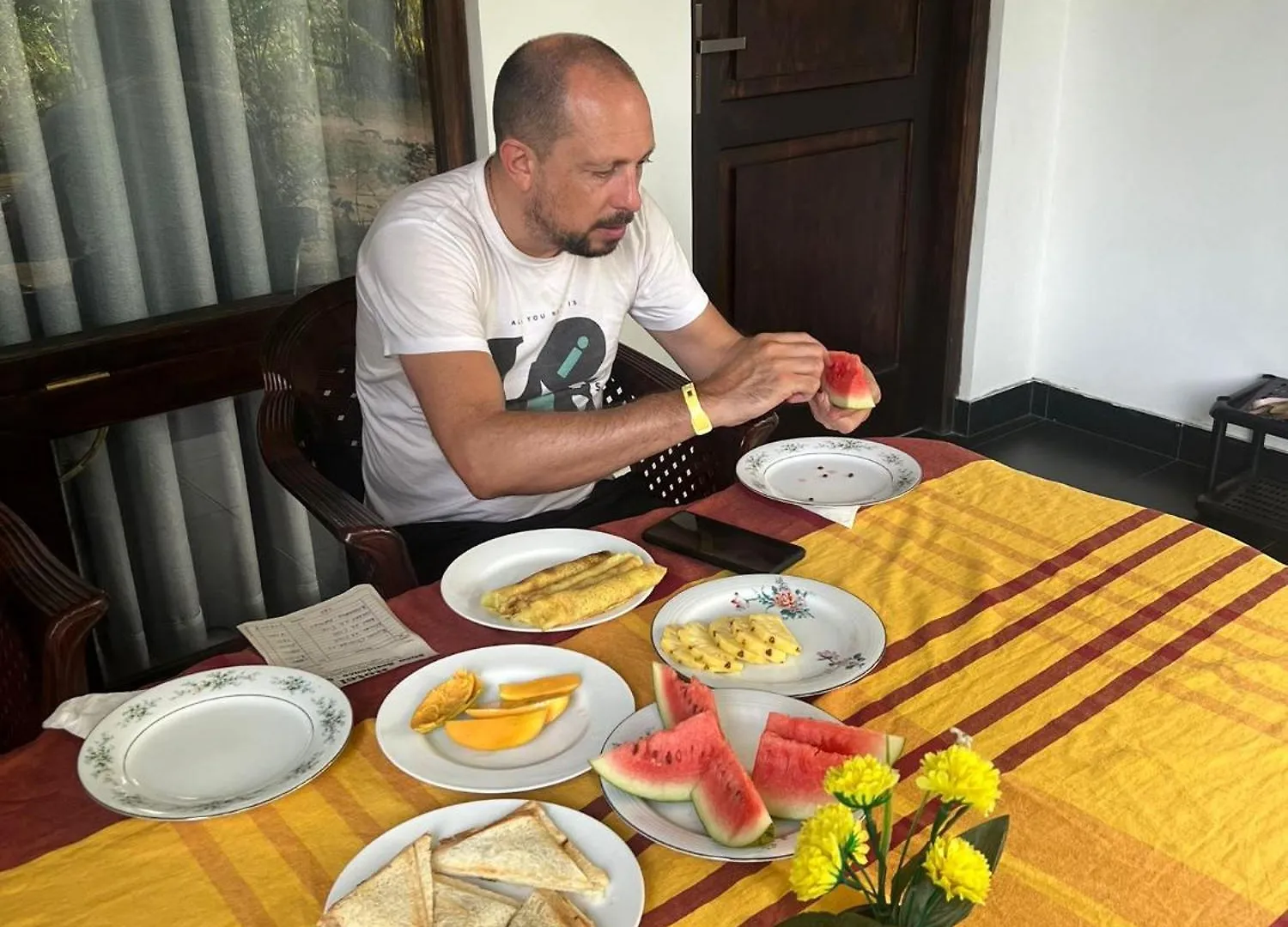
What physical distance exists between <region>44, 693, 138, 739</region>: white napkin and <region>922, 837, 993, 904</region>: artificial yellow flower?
0.96 m

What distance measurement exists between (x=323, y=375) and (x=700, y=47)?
1.64 metres

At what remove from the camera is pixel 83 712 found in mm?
1329

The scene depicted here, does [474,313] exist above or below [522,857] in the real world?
above

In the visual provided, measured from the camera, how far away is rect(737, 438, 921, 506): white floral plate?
6.18 feet

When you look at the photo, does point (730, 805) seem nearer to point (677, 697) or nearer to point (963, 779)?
point (677, 697)

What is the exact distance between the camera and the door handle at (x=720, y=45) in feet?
10.9

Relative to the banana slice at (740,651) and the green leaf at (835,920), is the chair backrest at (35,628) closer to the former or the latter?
the banana slice at (740,651)

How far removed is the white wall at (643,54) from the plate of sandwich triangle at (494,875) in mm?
2118

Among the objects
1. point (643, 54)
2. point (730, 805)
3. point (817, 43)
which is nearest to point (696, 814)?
point (730, 805)

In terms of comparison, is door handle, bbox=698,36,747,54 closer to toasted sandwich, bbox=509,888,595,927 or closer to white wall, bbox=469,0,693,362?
white wall, bbox=469,0,693,362

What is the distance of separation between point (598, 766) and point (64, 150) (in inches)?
78.1

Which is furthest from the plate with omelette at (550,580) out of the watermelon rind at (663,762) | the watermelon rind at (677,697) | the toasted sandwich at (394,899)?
the toasted sandwich at (394,899)

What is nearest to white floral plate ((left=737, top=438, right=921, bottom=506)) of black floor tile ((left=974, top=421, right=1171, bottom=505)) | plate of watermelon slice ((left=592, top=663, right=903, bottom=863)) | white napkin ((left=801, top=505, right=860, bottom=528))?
white napkin ((left=801, top=505, right=860, bottom=528))

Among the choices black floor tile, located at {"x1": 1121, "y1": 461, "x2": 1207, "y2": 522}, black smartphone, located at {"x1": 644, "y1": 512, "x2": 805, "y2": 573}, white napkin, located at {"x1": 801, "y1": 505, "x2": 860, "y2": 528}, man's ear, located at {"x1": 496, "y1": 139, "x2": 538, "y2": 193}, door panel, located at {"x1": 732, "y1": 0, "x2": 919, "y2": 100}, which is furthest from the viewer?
black floor tile, located at {"x1": 1121, "y1": 461, "x2": 1207, "y2": 522}
